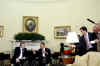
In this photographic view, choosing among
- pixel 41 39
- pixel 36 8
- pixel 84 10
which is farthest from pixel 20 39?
pixel 84 10

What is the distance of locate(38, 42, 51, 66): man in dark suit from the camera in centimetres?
638

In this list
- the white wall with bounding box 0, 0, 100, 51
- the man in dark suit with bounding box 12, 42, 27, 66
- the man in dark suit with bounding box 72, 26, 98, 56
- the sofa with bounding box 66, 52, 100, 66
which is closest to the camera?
the sofa with bounding box 66, 52, 100, 66

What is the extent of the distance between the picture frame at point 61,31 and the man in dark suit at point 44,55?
81 centimetres

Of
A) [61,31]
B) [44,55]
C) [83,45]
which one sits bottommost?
[44,55]

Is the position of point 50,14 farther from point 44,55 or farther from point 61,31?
point 44,55

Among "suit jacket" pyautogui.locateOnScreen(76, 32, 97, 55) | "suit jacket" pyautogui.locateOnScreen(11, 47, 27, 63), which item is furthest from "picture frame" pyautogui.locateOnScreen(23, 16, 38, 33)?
"suit jacket" pyautogui.locateOnScreen(76, 32, 97, 55)

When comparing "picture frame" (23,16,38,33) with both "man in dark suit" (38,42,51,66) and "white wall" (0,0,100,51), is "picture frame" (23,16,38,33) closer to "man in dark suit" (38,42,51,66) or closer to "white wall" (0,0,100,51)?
"white wall" (0,0,100,51)

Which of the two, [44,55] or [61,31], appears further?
[61,31]

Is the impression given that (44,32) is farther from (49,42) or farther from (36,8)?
(36,8)

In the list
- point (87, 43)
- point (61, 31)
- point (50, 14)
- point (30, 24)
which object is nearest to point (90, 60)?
point (87, 43)

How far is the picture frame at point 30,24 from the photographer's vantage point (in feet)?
23.5

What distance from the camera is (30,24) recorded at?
7188mm

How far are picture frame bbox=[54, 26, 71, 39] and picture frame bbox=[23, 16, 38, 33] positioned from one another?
82 cm

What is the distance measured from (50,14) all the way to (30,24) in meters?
0.92
